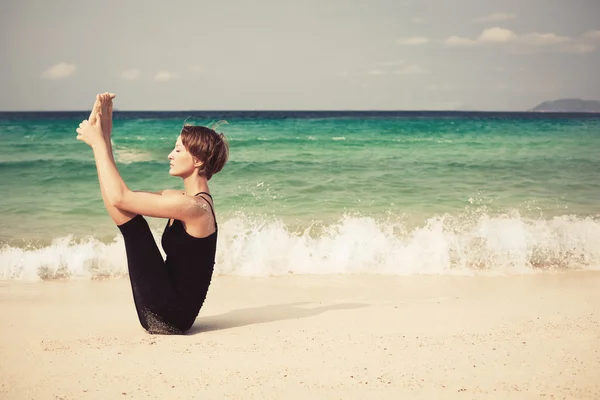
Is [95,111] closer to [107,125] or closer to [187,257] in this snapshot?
[107,125]

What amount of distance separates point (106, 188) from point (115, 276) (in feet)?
11.8

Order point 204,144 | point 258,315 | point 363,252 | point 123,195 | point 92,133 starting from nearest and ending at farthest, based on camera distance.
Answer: point 123,195
point 92,133
point 204,144
point 258,315
point 363,252

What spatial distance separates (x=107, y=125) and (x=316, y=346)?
2.03 meters

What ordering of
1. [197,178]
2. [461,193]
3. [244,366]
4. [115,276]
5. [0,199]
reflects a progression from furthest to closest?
[461,193] < [0,199] < [115,276] < [197,178] < [244,366]

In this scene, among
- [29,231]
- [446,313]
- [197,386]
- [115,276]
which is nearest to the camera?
[197,386]

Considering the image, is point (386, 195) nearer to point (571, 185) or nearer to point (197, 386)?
point (571, 185)

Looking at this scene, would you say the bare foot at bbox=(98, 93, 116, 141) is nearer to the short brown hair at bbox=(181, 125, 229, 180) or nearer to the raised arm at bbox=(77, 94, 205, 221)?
the raised arm at bbox=(77, 94, 205, 221)

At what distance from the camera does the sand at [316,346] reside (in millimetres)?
3504

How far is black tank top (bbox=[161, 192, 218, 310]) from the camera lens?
14.0ft

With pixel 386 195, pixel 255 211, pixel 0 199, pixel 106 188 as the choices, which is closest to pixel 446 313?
pixel 106 188

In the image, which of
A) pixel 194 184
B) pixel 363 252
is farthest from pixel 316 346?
pixel 363 252

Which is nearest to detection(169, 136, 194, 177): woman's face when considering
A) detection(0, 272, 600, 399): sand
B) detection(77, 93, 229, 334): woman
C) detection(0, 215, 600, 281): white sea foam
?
detection(77, 93, 229, 334): woman

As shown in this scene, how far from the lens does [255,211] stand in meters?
11.4

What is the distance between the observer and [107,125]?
427 cm
